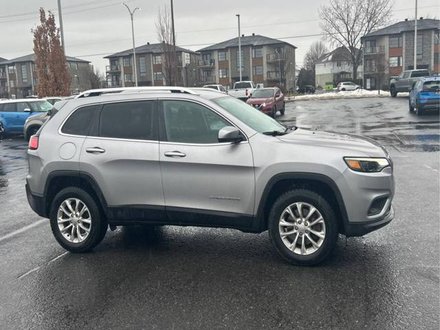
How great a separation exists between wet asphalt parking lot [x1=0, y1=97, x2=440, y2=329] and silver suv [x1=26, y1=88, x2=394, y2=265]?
1.30ft

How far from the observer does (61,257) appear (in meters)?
5.58

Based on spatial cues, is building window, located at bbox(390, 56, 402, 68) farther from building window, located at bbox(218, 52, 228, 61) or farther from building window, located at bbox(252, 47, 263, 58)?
building window, located at bbox(218, 52, 228, 61)

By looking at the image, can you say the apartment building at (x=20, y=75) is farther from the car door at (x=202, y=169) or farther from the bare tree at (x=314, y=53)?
the car door at (x=202, y=169)

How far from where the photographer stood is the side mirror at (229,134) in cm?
482

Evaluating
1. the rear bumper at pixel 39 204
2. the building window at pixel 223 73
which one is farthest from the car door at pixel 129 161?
the building window at pixel 223 73

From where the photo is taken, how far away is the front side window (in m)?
5.17

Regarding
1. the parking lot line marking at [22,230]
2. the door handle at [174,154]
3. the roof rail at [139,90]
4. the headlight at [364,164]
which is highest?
the roof rail at [139,90]

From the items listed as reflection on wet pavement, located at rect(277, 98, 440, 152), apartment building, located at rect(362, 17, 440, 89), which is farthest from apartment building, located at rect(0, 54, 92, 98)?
reflection on wet pavement, located at rect(277, 98, 440, 152)

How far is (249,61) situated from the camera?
8438 centimetres

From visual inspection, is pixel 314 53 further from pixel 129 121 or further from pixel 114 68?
pixel 129 121

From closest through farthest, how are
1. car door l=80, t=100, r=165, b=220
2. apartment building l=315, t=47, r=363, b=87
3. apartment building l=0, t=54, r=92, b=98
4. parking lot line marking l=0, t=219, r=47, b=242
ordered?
car door l=80, t=100, r=165, b=220 < parking lot line marking l=0, t=219, r=47, b=242 < apartment building l=315, t=47, r=363, b=87 < apartment building l=0, t=54, r=92, b=98

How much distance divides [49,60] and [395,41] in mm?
61057

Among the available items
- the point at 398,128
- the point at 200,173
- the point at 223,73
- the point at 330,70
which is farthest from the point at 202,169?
the point at 330,70

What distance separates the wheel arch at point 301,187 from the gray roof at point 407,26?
71187 millimetres
